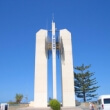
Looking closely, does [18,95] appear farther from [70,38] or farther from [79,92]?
[70,38]

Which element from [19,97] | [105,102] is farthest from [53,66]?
[105,102]

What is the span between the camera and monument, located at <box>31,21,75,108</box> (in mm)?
30875

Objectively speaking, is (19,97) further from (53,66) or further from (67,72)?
(67,72)

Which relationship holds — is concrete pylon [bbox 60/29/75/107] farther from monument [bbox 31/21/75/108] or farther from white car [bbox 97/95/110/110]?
white car [bbox 97/95/110/110]

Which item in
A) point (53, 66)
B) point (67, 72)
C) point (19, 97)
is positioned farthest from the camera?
point (19, 97)

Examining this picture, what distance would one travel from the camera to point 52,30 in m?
33.5

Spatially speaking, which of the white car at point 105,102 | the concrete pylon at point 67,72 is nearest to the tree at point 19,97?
the concrete pylon at point 67,72

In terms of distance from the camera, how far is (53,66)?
104 ft

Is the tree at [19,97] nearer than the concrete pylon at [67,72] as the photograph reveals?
No

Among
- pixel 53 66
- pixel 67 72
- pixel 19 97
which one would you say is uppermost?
pixel 53 66

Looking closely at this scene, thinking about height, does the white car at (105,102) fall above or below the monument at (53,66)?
below

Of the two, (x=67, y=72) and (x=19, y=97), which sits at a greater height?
(x=67, y=72)

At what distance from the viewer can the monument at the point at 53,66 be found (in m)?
30.9

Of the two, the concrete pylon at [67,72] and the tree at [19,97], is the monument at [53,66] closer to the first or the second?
the concrete pylon at [67,72]
